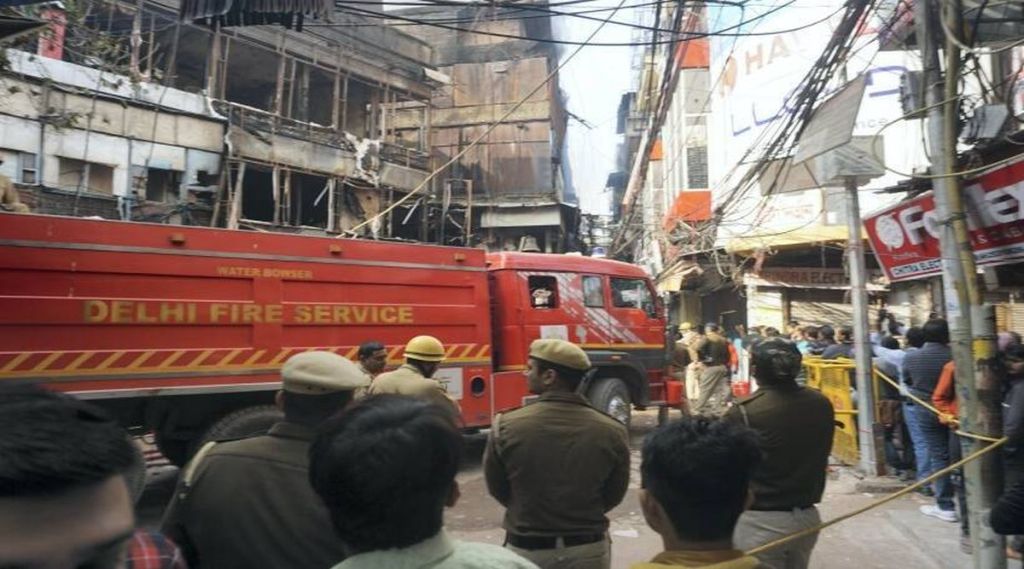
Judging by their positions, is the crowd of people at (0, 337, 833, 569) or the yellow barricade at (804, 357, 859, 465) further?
the yellow barricade at (804, 357, 859, 465)

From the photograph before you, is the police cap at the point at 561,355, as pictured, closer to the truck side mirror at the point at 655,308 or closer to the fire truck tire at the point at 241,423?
the fire truck tire at the point at 241,423

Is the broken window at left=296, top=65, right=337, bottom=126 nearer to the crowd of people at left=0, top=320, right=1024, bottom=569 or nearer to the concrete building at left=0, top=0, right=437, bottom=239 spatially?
the concrete building at left=0, top=0, right=437, bottom=239

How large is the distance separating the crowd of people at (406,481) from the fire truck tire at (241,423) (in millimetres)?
3700

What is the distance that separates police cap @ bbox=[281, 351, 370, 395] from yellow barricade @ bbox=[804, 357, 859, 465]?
240 inches

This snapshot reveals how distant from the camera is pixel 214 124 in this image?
12828 millimetres

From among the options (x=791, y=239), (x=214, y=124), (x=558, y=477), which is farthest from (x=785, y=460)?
(x=214, y=124)

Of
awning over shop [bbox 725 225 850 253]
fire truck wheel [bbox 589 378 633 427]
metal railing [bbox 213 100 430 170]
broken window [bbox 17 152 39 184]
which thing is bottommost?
fire truck wheel [bbox 589 378 633 427]

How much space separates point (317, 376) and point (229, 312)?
13.4 ft

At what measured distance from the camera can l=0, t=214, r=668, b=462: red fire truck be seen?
4754 millimetres

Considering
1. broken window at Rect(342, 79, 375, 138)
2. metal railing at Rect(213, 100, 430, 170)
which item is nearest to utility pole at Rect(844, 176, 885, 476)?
metal railing at Rect(213, 100, 430, 170)

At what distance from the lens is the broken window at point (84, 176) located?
36.4 ft

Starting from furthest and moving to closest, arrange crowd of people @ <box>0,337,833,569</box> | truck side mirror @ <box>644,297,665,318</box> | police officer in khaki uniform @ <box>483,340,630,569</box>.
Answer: truck side mirror @ <box>644,297,665,318</box>
police officer in khaki uniform @ <box>483,340,630,569</box>
crowd of people @ <box>0,337,833,569</box>

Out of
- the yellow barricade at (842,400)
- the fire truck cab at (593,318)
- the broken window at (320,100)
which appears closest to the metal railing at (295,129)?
the broken window at (320,100)

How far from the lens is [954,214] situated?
140 inches
